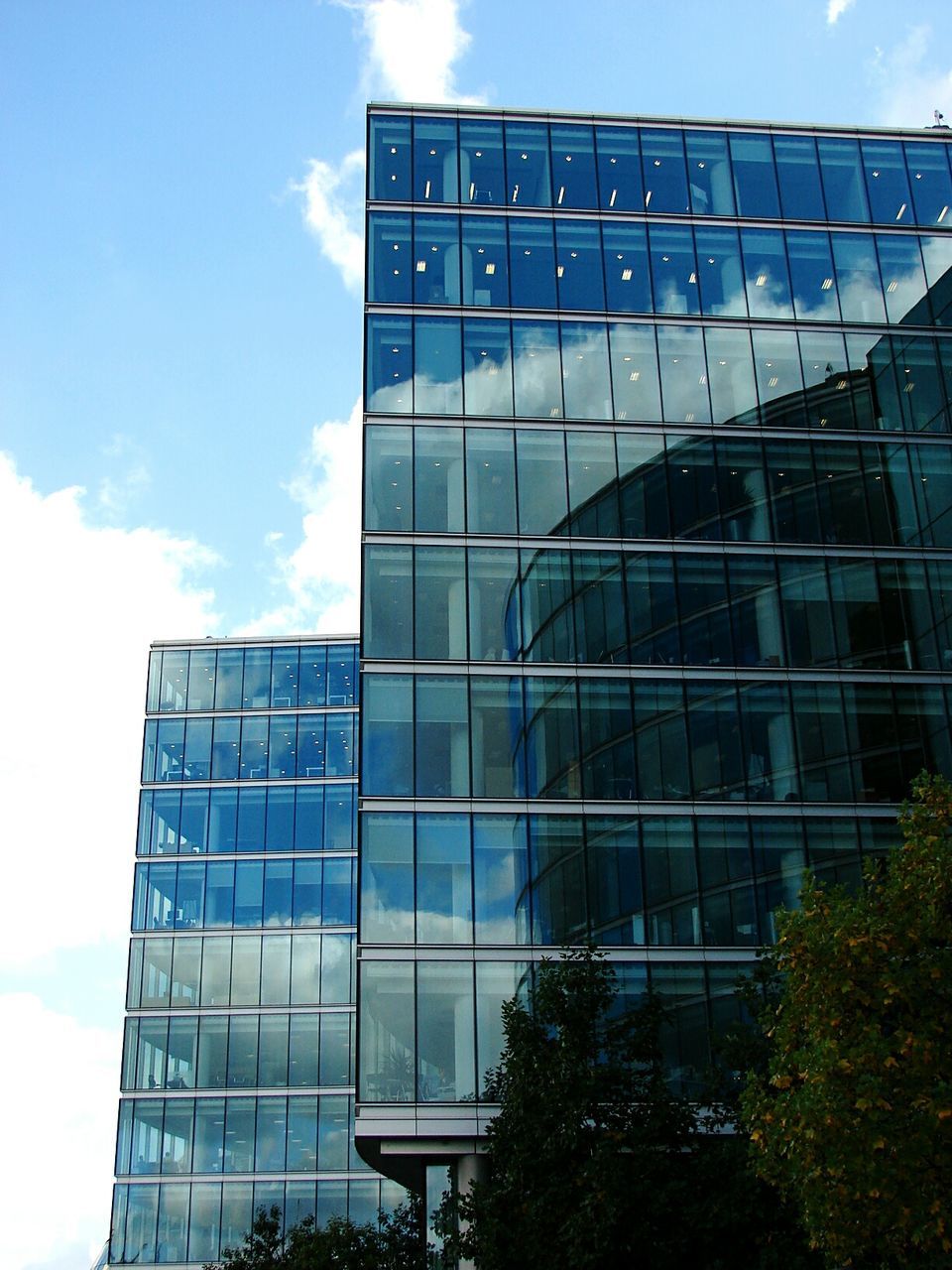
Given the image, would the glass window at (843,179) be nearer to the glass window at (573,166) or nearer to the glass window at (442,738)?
the glass window at (573,166)

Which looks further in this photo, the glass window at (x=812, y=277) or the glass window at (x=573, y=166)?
the glass window at (x=573, y=166)

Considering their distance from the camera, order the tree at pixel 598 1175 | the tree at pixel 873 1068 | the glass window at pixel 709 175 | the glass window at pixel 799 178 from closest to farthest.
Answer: the tree at pixel 873 1068
the tree at pixel 598 1175
the glass window at pixel 709 175
the glass window at pixel 799 178

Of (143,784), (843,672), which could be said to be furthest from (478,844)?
(143,784)

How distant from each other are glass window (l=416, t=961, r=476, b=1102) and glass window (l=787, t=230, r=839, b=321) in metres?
24.0

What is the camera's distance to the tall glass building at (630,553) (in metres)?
37.2

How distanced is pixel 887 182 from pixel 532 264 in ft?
42.3

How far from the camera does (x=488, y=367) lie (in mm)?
43031

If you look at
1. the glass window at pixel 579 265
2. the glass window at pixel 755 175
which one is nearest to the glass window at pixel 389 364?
the glass window at pixel 579 265

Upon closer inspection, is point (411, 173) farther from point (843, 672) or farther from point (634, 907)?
point (634, 907)

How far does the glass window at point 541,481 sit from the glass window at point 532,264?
15.9ft

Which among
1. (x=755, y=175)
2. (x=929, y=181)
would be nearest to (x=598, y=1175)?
(x=755, y=175)

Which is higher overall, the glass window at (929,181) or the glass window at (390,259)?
the glass window at (929,181)

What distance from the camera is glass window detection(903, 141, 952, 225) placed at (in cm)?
4634

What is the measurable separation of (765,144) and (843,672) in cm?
1902
